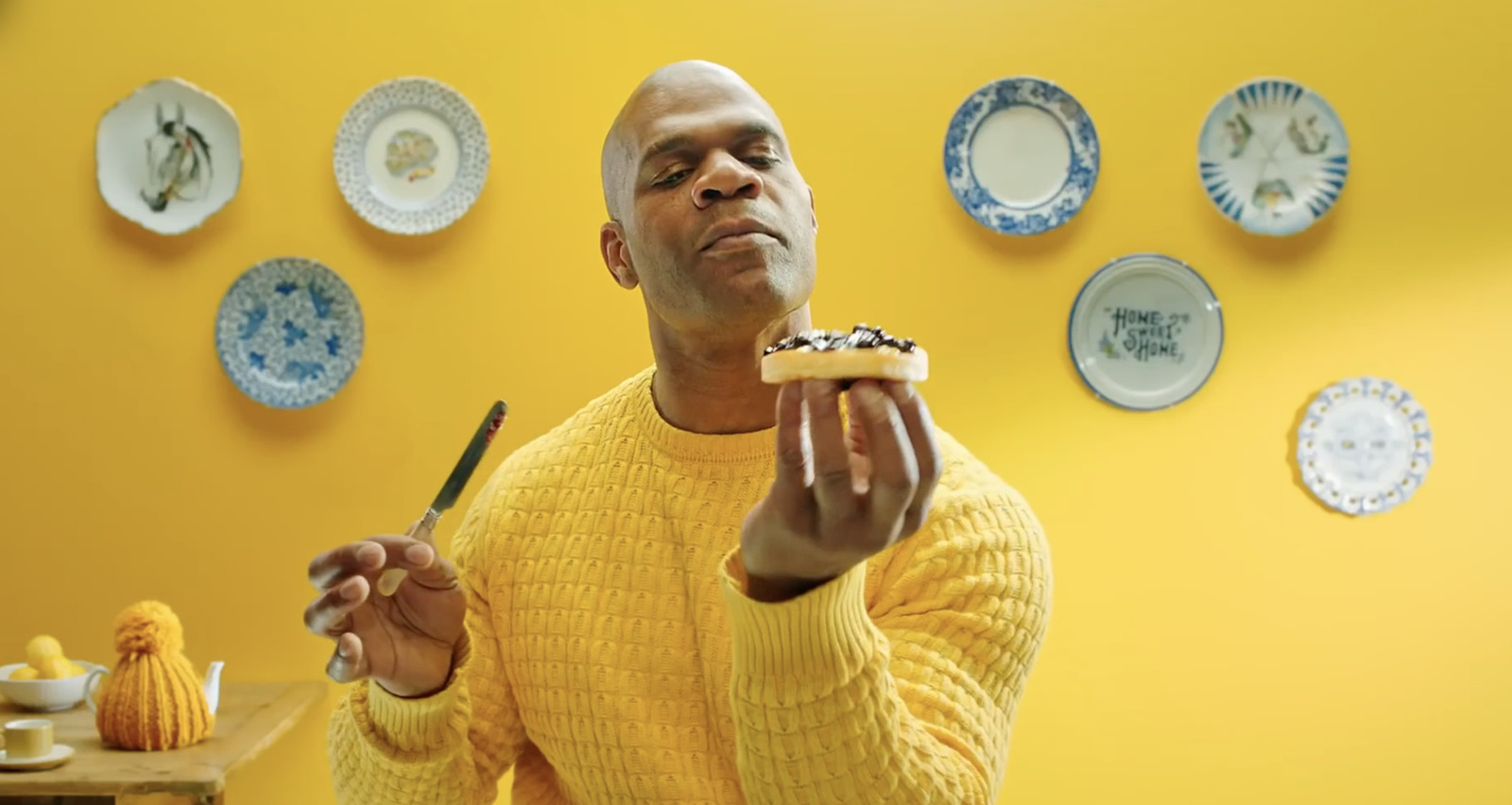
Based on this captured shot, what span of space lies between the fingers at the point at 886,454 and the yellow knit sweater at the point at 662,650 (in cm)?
17

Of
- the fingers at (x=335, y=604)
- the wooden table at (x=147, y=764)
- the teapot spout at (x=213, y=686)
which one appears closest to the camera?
the fingers at (x=335, y=604)

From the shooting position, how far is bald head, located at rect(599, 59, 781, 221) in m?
1.26

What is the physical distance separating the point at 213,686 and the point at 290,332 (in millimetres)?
613

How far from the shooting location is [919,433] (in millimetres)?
834

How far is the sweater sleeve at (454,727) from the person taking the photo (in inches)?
47.3

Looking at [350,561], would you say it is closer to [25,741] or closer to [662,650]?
[662,650]

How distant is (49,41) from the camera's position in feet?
7.86

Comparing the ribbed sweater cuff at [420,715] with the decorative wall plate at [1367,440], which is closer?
the ribbed sweater cuff at [420,715]

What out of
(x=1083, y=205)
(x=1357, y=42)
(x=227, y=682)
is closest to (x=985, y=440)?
(x=1083, y=205)

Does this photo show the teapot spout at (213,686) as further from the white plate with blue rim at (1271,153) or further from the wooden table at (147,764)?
the white plate with blue rim at (1271,153)

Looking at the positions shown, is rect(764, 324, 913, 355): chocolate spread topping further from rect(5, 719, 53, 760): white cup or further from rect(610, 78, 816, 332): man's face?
rect(5, 719, 53, 760): white cup

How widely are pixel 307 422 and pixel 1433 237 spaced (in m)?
1.97

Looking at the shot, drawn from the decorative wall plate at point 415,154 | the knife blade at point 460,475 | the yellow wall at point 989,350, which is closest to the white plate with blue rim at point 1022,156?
the yellow wall at point 989,350

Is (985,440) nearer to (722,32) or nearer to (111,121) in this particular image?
(722,32)
